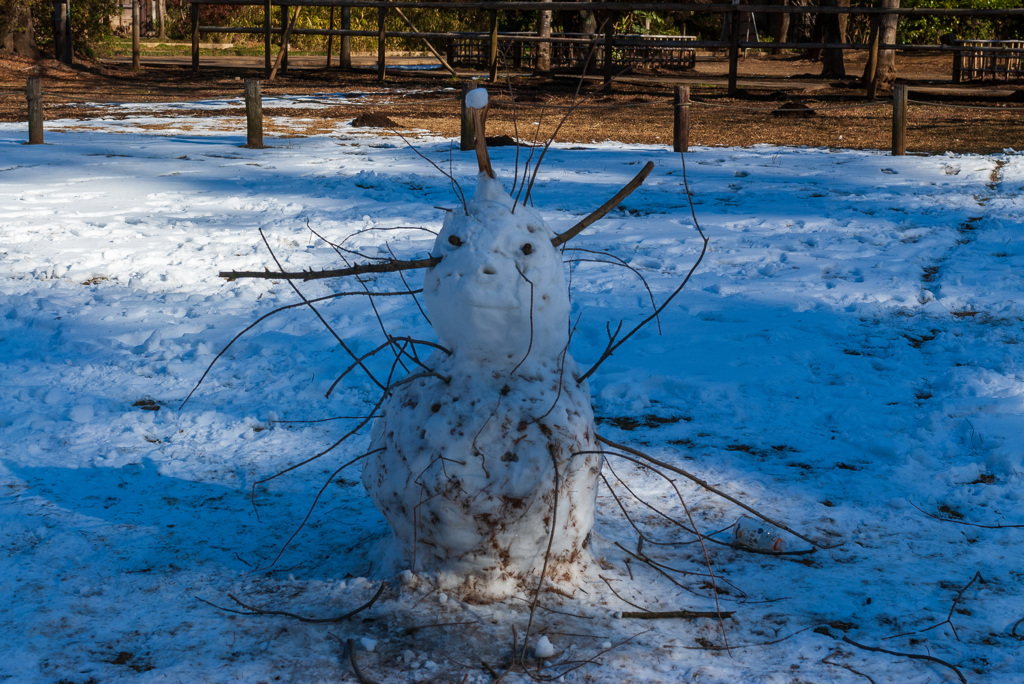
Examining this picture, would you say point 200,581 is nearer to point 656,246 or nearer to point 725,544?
point 725,544

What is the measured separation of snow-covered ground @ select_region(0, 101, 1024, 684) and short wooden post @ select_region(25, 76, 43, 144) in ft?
8.28

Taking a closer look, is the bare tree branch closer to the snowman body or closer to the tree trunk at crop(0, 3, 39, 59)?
the snowman body

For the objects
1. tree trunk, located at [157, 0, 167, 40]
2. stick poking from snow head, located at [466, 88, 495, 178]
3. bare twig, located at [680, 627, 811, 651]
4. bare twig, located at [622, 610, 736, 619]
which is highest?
tree trunk, located at [157, 0, 167, 40]

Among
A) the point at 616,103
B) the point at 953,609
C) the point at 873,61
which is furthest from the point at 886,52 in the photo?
the point at 953,609

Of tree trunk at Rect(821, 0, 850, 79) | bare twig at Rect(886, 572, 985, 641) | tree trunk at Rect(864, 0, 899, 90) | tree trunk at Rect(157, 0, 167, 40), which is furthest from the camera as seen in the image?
tree trunk at Rect(157, 0, 167, 40)

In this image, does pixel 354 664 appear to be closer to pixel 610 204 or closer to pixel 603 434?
pixel 610 204

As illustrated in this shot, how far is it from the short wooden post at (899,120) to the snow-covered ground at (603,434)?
257 cm

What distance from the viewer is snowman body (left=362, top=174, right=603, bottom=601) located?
8.36ft

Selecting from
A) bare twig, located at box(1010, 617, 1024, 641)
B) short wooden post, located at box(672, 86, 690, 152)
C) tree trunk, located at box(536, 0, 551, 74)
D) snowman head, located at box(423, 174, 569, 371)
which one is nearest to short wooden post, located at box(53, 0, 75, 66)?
tree trunk, located at box(536, 0, 551, 74)

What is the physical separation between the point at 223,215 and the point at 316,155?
Result: 2996 millimetres

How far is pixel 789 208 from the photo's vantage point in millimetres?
8203

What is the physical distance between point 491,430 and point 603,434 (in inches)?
54.5

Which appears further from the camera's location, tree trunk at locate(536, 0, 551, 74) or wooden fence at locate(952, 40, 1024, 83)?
tree trunk at locate(536, 0, 551, 74)

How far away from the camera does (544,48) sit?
24.2 metres
